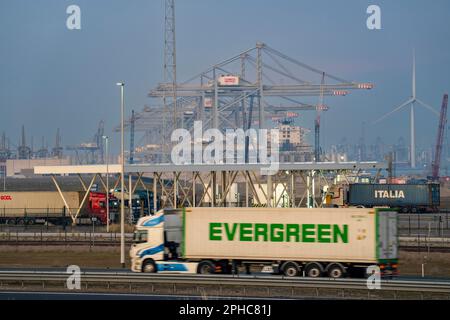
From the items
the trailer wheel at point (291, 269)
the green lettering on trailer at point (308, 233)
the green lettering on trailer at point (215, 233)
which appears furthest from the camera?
the green lettering on trailer at point (215, 233)

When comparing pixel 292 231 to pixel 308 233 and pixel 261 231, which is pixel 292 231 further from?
pixel 261 231

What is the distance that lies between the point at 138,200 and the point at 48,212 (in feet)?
26.9

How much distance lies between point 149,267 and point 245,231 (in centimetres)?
448

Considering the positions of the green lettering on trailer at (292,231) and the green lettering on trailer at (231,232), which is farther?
the green lettering on trailer at (231,232)

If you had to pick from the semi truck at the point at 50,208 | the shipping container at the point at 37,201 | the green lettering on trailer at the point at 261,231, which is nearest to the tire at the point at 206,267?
the green lettering on trailer at the point at 261,231

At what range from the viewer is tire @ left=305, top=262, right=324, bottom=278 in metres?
33.1

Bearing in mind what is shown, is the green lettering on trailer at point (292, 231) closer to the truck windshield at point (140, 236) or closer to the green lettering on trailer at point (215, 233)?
the green lettering on trailer at point (215, 233)

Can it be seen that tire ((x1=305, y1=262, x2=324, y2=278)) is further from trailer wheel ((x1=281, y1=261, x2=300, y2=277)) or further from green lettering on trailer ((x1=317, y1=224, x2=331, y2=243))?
green lettering on trailer ((x1=317, y1=224, x2=331, y2=243))

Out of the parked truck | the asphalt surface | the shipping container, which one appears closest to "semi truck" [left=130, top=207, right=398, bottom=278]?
the asphalt surface

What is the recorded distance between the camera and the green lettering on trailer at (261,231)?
111 feet

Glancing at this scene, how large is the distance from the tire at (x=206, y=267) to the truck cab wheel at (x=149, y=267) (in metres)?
2.03

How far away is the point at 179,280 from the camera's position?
3000cm
